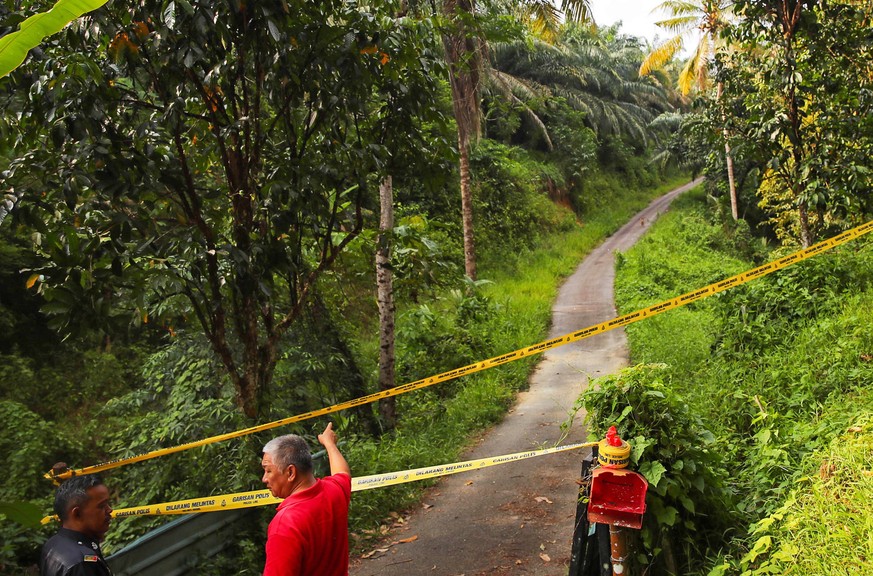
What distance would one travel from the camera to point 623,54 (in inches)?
1532

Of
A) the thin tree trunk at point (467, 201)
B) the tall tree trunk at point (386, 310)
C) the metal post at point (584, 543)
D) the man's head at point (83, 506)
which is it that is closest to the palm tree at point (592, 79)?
the thin tree trunk at point (467, 201)

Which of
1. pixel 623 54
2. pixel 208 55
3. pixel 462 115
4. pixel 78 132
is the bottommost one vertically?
pixel 78 132

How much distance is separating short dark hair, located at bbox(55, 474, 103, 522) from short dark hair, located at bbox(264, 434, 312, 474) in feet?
2.75

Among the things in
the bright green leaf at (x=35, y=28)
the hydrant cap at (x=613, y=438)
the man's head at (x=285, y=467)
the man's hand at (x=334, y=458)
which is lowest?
the hydrant cap at (x=613, y=438)

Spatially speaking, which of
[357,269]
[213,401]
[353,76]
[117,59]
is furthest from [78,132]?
[357,269]

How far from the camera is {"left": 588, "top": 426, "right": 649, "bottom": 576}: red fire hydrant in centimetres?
330

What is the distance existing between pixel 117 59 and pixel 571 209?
90.8 ft

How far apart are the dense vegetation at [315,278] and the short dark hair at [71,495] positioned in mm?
1131

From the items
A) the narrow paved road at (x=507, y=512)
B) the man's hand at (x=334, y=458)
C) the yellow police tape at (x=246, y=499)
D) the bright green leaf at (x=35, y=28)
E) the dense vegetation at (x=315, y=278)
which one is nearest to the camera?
the bright green leaf at (x=35, y=28)

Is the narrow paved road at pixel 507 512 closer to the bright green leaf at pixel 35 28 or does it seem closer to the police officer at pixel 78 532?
the police officer at pixel 78 532

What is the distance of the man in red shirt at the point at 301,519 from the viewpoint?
2.56 meters

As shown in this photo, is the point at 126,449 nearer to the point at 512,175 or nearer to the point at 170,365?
the point at 170,365

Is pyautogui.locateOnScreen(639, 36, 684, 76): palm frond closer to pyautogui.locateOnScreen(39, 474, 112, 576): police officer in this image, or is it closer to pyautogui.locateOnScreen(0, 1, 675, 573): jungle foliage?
pyautogui.locateOnScreen(0, 1, 675, 573): jungle foliage

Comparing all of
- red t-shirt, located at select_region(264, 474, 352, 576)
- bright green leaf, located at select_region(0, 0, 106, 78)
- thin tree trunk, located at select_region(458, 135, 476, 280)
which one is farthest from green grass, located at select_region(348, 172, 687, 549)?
bright green leaf, located at select_region(0, 0, 106, 78)
